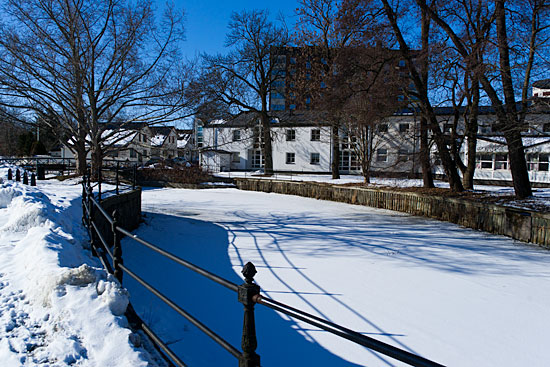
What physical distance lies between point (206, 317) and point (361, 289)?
2884 millimetres

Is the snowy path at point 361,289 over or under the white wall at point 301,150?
under

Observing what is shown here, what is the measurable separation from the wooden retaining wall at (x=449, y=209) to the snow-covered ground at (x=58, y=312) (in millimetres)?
12167

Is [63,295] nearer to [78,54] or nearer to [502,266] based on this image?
[502,266]

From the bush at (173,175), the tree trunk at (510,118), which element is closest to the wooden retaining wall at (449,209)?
the tree trunk at (510,118)

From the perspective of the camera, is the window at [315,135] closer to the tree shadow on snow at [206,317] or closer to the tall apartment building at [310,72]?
the tall apartment building at [310,72]

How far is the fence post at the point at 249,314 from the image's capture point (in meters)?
1.94

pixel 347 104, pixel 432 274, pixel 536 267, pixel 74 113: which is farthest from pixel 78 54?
pixel 536 267

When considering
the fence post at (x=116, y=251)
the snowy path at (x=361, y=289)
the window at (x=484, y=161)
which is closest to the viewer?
the fence post at (x=116, y=251)

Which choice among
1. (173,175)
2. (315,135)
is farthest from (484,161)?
(173,175)

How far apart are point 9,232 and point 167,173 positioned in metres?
24.8

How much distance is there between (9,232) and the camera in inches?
207

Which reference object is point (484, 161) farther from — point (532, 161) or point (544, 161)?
point (544, 161)

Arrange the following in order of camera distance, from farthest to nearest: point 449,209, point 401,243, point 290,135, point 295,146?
point 290,135
point 295,146
point 449,209
point 401,243

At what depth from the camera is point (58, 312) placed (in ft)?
10.3
